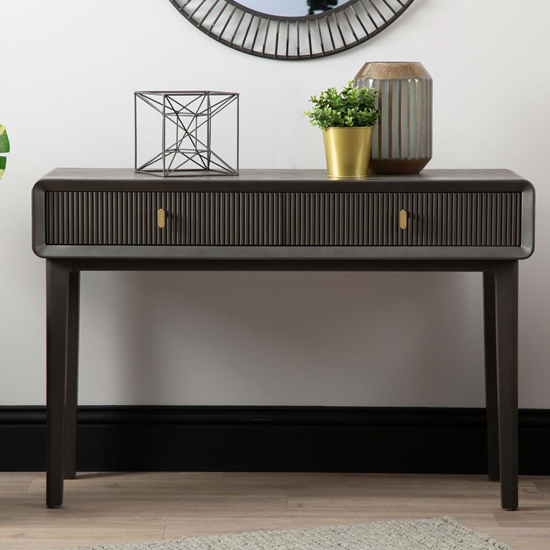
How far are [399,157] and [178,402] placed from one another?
2.77 feet

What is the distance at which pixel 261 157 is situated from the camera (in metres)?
2.02

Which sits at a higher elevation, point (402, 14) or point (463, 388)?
point (402, 14)

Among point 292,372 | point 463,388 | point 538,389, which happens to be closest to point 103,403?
point 292,372

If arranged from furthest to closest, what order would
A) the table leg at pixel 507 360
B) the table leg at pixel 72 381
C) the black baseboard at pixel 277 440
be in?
1. the black baseboard at pixel 277 440
2. the table leg at pixel 72 381
3. the table leg at pixel 507 360

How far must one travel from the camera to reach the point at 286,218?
1635 millimetres

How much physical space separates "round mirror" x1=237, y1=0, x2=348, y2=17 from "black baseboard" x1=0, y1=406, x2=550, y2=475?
100 centimetres

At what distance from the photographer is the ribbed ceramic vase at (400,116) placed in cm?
174

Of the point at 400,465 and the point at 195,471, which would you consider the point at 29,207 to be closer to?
the point at 195,471

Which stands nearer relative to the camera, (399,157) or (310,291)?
(399,157)

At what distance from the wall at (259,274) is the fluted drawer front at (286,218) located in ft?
1.32

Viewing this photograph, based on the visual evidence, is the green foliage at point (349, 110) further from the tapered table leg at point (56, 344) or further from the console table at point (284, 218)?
the tapered table leg at point (56, 344)

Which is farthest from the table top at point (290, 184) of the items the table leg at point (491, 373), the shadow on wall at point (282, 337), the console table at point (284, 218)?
the shadow on wall at point (282, 337)

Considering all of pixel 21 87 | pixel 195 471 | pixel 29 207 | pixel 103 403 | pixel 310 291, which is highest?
pixel 21 87

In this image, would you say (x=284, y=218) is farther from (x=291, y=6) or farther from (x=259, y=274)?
(x=291, y=6)
